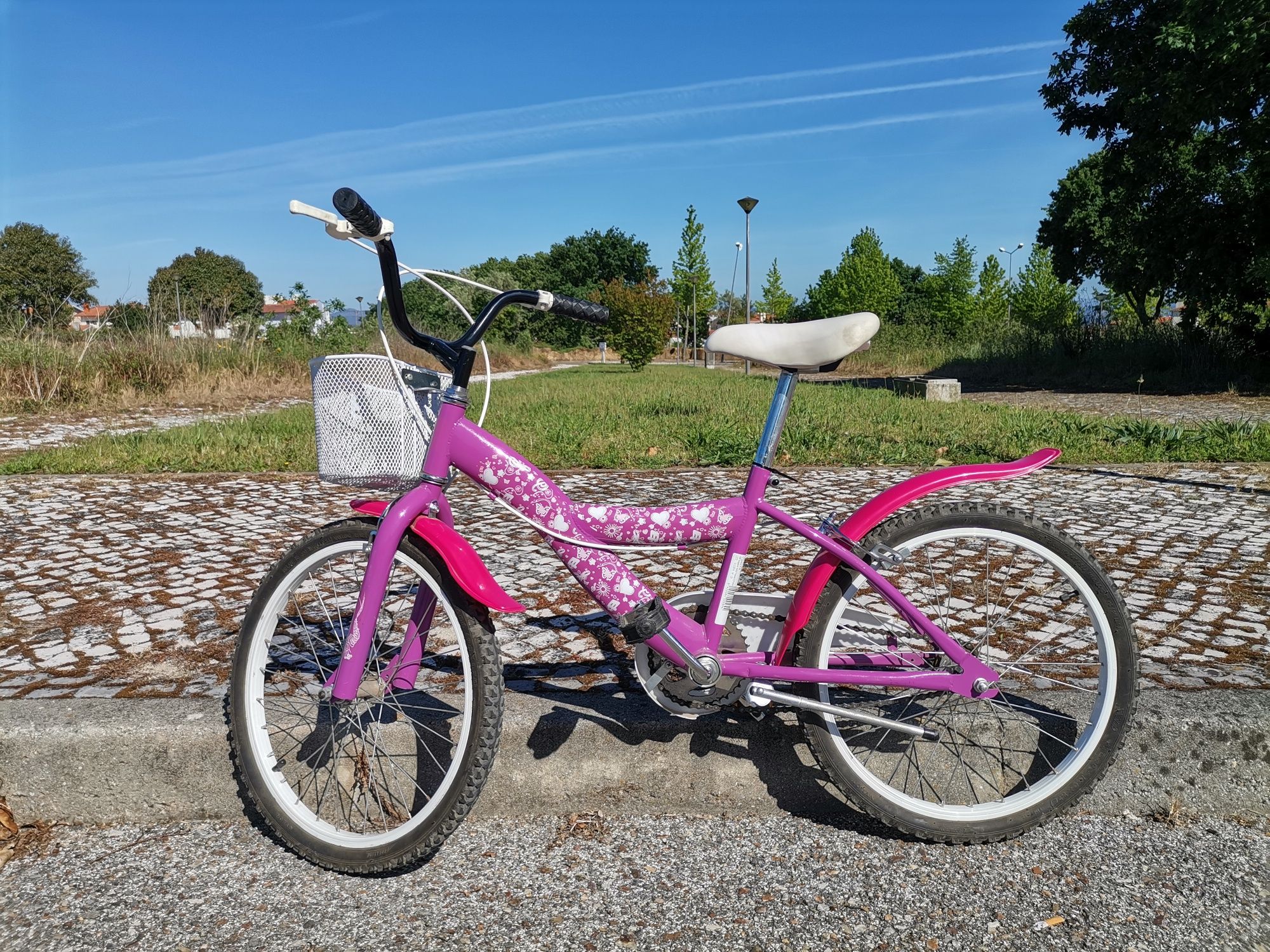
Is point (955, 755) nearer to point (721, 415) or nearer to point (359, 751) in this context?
point (359, 751)

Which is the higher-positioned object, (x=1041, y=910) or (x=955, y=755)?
(x=955, y=755)

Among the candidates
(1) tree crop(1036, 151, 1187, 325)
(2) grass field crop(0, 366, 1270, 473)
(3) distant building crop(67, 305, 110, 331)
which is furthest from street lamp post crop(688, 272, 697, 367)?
(2) grass field crop(0, 366, 1270, 473)

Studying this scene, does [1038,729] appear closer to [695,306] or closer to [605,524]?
[605,524]

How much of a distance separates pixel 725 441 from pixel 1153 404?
929 cm

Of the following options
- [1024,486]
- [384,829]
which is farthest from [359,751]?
[1024,486]

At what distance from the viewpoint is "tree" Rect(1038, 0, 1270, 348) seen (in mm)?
12273

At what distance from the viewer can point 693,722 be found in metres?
2.41

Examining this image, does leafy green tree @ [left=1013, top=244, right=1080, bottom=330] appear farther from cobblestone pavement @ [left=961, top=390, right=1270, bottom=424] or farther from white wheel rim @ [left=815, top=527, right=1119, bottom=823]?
white wheel rim @ [left=815, top=527, right=1119, bottom=823]

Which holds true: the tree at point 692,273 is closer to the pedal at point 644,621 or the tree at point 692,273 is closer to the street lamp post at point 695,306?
the street lamp post at point 695,306

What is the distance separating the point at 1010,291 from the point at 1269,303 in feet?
120

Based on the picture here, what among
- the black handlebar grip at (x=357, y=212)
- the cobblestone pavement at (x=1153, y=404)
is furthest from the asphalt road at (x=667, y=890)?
the cobblestone pavement at (x=1153, y=404)

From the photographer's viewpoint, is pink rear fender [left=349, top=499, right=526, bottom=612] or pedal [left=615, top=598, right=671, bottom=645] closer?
pink rear fender [left=349, top=499, right=526, bottom=612]

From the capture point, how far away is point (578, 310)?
218cm

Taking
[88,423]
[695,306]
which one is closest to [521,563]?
[88,423]
